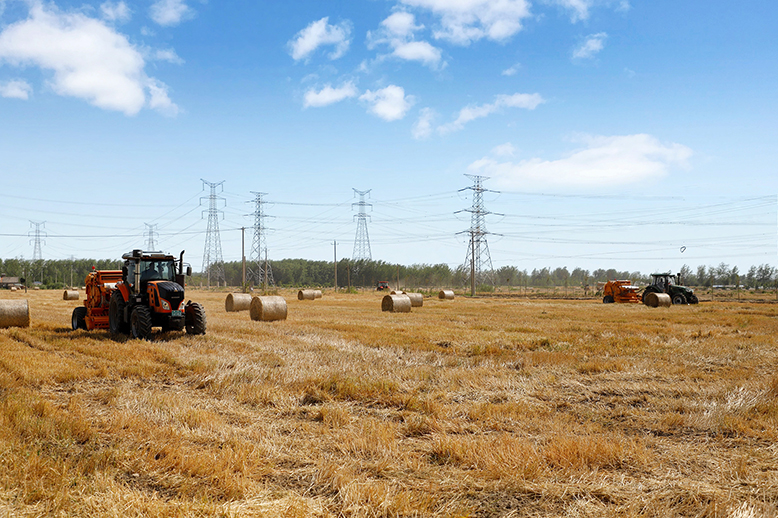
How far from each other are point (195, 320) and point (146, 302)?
1.44 meters

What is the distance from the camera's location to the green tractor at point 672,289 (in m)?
36.2

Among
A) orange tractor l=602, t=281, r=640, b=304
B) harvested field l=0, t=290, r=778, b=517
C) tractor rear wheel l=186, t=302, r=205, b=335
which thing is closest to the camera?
harvested field l=0, t=290, r=778, b=517

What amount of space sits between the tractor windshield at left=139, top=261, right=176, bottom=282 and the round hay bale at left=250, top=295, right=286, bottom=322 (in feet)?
17.7

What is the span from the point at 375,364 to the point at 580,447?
5694mm

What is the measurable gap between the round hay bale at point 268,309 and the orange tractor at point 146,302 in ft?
16.8

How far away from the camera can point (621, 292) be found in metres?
39.6

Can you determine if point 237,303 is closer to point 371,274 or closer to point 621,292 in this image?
point 621,292

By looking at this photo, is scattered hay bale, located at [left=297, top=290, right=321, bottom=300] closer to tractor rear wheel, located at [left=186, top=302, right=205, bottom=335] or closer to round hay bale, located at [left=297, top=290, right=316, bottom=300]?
round hay bale, located at [left=297, top=290, right=316, bottom=300]

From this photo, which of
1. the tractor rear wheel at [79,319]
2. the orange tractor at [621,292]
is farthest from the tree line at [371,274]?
the tractor rear wheel at [79,319]

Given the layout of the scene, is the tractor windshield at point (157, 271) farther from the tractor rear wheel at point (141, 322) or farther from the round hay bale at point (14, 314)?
the round hay bale at point (14, 314)

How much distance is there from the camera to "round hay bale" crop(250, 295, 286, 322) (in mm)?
20984

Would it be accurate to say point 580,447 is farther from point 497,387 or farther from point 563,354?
point 563,354

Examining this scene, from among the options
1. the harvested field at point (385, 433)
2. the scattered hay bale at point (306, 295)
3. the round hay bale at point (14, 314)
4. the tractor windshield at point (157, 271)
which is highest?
the tractor windshield at point (157, 271)

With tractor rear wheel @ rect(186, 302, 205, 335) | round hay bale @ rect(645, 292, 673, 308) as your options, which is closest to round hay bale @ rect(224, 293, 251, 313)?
tractor rear wheel @ rect(186, 302, 205, 335)
